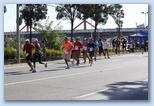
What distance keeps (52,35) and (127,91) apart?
18.0m

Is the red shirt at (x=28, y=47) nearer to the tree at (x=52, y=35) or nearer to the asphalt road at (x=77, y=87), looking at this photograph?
the asphalt road at (x=77, y=87)

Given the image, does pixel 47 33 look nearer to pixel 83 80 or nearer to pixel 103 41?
pixel 103 41

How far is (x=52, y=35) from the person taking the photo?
27.0m

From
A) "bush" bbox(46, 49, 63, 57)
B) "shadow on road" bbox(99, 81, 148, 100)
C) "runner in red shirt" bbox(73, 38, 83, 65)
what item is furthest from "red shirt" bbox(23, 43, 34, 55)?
"bush" bbox(46, 49, 63, 57)

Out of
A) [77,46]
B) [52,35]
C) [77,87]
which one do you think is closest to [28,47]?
[77,87]

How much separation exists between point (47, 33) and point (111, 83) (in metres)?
16.5

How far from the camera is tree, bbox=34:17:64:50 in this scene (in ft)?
85.9

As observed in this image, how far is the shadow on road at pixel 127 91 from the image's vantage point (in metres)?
8.65

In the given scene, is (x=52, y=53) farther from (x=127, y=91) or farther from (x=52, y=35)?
(x=127, y=91)

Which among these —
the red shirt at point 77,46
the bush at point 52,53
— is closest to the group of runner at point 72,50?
the red shirt at point 77,46

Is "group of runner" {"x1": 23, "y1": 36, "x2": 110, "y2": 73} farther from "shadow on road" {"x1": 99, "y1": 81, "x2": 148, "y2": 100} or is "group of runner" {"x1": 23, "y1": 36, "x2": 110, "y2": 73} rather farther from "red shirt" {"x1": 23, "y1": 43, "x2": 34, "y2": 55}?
"shadow on road" {"x1": 99, "y1": 81, "x2": 148, "y2": 100}

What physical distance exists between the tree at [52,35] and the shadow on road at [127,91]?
15.7m

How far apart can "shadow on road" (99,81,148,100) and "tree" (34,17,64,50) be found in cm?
1572

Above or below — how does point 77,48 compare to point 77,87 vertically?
above
